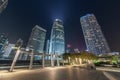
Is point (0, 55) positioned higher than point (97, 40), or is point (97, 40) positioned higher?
point (97, 40)

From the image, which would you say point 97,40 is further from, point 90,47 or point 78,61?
point 78,61

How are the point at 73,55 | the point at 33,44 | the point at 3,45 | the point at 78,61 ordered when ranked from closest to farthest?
1. the point at 73,55
2. the point at 78,61
3. the point at 3,45
4. the point at 33,44

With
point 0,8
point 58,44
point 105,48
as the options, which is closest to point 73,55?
point 0,8

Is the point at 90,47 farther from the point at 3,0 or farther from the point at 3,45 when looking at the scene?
the point at 3,0

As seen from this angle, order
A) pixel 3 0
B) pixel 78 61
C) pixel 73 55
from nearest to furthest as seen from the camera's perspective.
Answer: pixel 3 0 < pixel 73 55 < pixel 78 61

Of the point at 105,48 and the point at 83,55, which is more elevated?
the point at 105,48

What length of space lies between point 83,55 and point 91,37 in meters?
126

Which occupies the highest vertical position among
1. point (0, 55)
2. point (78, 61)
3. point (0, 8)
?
point (0, 8)

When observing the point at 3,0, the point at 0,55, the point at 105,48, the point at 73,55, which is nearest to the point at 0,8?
the point at 3,0

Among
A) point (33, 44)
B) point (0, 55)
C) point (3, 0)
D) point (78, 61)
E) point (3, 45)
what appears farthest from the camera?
point (33, 44)

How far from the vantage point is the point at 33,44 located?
195875 millimetres

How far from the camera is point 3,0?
40.8 metres

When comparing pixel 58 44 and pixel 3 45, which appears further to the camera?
pixel 58 44

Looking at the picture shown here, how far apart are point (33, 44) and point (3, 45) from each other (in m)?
62.4
